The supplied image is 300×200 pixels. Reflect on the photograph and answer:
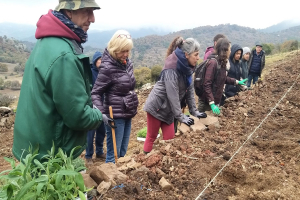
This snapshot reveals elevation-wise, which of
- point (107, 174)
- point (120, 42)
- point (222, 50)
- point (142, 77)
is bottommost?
point (142, 77)

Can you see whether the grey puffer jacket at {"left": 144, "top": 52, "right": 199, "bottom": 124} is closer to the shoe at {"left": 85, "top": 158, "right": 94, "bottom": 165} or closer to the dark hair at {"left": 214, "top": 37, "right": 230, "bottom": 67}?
the dark hair at {"left": 214, "top": 37, "right": 230, "bottom": 67}

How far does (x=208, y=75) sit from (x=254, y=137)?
3.92ft

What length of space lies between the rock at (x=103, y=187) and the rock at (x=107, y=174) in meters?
0.08

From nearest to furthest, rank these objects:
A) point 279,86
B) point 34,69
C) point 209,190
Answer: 1. point 34,69
2. point 209,190
3. point 279,86

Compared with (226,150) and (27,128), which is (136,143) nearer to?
(226,150)

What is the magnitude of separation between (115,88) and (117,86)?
4cm

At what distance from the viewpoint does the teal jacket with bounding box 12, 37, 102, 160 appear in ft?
5.05

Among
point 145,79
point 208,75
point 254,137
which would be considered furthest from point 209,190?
point 145,79

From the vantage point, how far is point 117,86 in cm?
305

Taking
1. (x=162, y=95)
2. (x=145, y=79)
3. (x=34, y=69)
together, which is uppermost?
(x=34, y=69)

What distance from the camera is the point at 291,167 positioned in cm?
240

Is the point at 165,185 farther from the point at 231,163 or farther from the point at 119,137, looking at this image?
the point at 119,137

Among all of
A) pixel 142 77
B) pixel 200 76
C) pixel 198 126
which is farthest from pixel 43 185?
pixel 142 77

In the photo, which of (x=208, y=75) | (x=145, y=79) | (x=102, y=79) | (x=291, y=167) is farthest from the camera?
(x=145, y=79)
